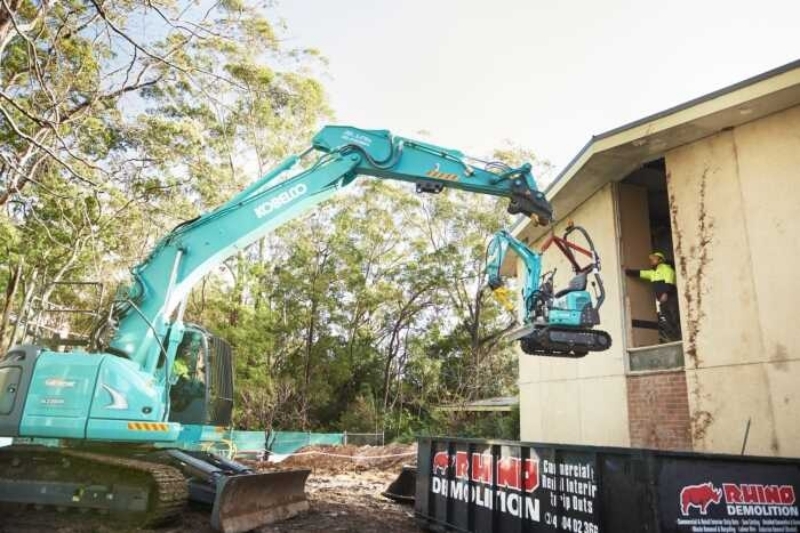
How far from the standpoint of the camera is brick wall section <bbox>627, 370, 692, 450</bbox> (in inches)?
306

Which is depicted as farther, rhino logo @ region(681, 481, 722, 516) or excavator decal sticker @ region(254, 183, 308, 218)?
excavator decal sticker @ region(254, 183, 308, 218)

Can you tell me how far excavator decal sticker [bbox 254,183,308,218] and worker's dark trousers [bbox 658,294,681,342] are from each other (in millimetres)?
6003

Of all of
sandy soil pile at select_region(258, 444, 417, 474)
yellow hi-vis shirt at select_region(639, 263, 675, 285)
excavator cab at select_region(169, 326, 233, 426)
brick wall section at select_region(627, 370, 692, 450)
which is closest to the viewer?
brick wall section at select_region(627, 370, 692, 450)

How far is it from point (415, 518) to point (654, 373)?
13.0ft

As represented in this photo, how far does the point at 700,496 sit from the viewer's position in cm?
437

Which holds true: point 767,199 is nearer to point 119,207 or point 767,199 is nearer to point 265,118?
point 119,207

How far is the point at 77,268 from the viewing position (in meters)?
17.9

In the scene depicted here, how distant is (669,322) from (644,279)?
2.74 ft

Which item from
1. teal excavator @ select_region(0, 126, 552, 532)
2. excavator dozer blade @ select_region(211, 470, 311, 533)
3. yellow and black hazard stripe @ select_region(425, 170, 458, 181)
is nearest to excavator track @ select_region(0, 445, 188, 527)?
teal excavator @ select_region(0, 126, 552, 532)

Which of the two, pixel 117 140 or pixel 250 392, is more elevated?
pixel 117 140

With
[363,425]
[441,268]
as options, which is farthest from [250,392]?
[441,268]

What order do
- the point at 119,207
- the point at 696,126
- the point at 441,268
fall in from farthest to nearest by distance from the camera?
1. the point at 441,268
2. the point at 119,207
3. the point at 696,126

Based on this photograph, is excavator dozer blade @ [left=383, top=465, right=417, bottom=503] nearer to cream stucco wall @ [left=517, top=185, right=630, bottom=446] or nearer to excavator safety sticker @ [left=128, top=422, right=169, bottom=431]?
cream stucco wall @ [left=517, top=185, right=630, bottom=446]

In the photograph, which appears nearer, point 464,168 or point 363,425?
point 464,168
